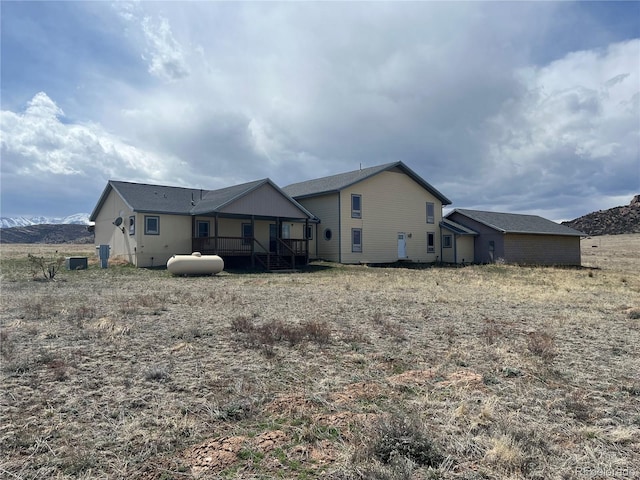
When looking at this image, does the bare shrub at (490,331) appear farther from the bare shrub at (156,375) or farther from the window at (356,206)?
the window at (356,206)

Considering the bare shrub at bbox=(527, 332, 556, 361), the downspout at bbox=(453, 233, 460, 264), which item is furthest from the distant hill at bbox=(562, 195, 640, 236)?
the bare shrub at bbox=(527, 332, 556, 361)

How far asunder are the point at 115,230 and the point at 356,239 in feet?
50.1

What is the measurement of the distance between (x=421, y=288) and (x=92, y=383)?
1233 centimetres

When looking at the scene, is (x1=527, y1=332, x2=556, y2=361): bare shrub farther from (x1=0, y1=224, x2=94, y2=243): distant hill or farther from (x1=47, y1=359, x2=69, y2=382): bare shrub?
(x1=0, y1=224, x2=94, y2=243): distant hill

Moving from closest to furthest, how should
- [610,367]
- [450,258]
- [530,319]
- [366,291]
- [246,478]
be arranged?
[246,478] < [610,367] < [530,319] < [366,291] < [450,258]

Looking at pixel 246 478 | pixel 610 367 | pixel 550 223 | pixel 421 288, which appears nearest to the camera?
pixel 246 478

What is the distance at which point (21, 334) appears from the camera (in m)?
7.32

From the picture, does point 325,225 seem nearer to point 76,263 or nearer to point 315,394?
point 76,263

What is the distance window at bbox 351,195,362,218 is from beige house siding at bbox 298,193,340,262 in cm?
124

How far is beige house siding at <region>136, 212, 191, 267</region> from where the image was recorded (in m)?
23.9

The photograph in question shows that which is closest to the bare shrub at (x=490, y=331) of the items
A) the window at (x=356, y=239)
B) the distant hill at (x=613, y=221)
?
the window at (x=356, y=239)

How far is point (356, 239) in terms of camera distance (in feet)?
96.4

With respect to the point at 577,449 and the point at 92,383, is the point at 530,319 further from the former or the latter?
the point at 92,383

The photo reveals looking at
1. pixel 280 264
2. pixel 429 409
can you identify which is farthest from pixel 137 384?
pixel 280 264
